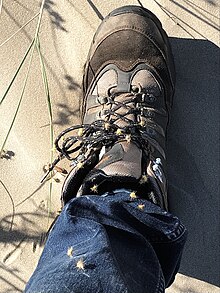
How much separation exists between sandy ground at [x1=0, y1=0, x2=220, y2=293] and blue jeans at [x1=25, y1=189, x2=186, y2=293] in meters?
0.34

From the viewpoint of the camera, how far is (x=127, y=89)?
1437mm

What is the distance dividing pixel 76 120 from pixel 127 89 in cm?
18

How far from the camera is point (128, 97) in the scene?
1432mm

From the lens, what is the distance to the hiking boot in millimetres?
1314

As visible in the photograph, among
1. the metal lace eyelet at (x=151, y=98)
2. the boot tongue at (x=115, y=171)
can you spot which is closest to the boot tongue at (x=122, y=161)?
the boot tongue at (x=115, y=171)

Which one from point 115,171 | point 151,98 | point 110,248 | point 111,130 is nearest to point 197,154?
point 151,98

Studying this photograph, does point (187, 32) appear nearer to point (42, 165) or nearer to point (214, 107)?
point (214, 107)

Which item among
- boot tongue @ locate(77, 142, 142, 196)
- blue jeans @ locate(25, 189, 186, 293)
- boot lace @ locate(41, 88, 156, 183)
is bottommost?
blue jeans @ locate(25, 189, 186, 293)

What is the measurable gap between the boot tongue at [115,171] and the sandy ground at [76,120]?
0.29 m

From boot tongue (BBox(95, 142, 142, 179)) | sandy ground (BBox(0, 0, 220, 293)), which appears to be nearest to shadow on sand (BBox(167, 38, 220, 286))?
sandy ground (BBox(0, 0, 220, 293))

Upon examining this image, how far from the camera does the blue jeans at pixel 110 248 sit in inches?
35.6

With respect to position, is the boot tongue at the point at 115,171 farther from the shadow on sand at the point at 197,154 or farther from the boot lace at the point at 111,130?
the shadow on sand at the point at 197,154

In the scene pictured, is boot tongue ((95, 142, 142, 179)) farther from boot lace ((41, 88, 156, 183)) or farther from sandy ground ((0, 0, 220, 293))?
sandy ground ((0, 0, 220, 293))

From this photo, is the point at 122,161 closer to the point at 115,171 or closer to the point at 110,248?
the point at 115,171
